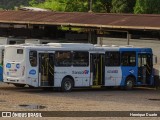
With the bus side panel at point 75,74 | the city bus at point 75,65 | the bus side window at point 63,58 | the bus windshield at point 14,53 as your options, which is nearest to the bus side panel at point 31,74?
the city bus at point 75,65

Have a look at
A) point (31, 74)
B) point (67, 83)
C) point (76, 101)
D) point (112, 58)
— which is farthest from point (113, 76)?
point (76, 101)

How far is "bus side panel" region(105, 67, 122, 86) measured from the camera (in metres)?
30.0

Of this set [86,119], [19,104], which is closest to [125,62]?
[19,104]

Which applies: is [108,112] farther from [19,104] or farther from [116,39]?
[116,39]

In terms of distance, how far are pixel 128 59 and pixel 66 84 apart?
14.9 ft

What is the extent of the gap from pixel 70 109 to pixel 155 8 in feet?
123

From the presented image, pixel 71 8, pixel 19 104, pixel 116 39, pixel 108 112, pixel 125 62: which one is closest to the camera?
pixel 108 112

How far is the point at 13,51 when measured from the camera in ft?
90.4

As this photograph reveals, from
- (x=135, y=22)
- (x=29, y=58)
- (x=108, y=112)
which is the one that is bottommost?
(x=108, y=112)

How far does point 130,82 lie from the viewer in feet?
103

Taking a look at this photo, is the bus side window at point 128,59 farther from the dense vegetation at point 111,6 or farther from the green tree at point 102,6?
the green tree at point 102,6

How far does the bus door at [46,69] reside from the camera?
2733 cm

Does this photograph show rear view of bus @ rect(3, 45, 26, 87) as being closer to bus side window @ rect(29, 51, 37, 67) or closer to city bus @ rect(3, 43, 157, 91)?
city bus @ rect(3, 43, 157, 91)

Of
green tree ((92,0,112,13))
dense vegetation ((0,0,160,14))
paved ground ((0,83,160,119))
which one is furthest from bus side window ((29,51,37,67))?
green tree ((92,0,112,13))
